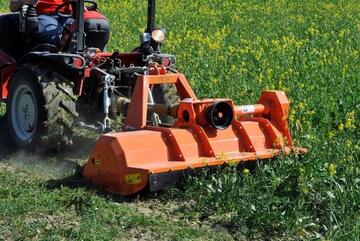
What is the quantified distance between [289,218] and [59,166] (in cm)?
242

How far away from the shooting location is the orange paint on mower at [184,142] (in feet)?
16.9

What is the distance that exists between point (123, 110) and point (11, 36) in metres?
1.80

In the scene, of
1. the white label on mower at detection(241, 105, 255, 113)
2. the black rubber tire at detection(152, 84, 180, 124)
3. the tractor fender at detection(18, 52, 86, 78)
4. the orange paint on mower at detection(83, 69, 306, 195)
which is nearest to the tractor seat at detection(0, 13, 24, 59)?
the tractor fender at detection(18, 52, 86, 78)

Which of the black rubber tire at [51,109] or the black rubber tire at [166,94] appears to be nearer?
the black rubber tire at [51,109]

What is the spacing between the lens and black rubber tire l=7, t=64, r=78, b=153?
20.4 feet

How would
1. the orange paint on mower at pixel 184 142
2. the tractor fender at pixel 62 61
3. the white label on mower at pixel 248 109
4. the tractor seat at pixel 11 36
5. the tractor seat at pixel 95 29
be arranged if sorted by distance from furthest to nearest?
the tractor seat at pixel 11 36 → the tractor seat at pixel 95 29 → the tractor fender at pixel 62 61 → the white label on mower at pixel 248 109 → the orange paint on mower at pixel 184 142

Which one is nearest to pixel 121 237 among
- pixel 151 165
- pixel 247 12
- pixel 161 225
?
pixel 161 225

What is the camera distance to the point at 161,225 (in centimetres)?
473

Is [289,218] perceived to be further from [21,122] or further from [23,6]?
[23,6]

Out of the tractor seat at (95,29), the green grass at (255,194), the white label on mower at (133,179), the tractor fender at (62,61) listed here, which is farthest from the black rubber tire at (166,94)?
the white label on mower at (133,179)

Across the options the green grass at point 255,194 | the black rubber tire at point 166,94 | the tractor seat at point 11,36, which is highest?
the tractor seat at point 11,36

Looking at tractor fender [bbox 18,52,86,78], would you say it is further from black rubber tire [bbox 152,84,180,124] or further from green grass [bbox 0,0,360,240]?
green grass [bbox 0,0,360,240]

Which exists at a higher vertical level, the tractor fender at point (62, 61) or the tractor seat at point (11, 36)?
the tractor seat at point (11, 36)

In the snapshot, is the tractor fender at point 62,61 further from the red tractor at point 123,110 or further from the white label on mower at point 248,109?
the white label on mower at point 248,109
